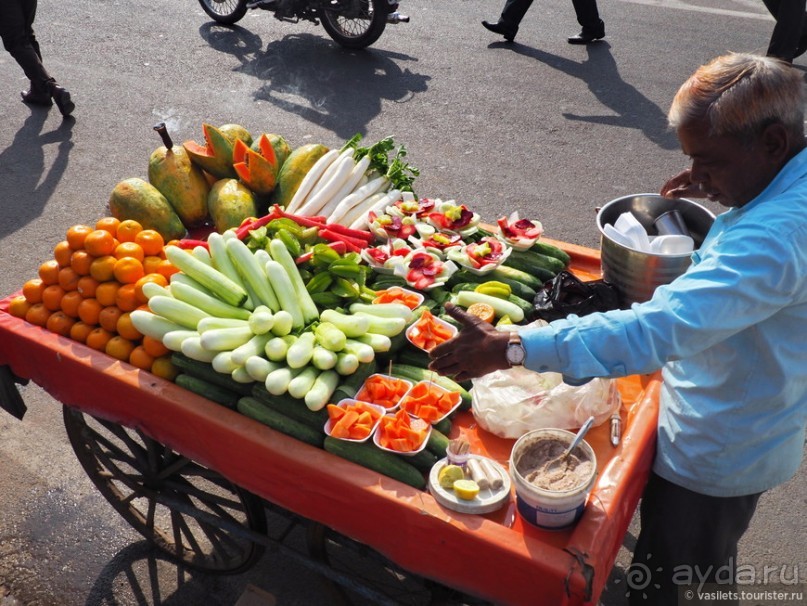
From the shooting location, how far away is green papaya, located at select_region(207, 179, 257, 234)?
139 inches

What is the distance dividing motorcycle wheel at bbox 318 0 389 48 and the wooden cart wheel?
21.2 ft

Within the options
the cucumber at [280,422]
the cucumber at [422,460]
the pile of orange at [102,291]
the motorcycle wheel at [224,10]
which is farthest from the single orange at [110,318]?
the motorcycle wheel at [224,10]

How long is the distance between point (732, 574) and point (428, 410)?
3.86 ft

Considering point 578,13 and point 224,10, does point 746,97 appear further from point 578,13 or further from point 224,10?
point 224,10

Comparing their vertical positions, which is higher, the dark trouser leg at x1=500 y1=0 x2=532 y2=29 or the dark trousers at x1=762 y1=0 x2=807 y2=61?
the dark trousers at x1=762 y1=0 x2=807 y2=61

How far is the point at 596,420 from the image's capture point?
247 centimetres

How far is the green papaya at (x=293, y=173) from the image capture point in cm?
373

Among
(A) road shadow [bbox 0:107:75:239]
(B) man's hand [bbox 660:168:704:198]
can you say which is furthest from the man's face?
(A) road shadow [bbox 0:107:75:239]

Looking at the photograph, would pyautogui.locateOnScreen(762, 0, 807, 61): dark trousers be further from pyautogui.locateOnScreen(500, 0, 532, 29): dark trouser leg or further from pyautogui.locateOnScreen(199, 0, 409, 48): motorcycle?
pyautogui.locateOnScreen(199, 0, 409, 48): motorcycle

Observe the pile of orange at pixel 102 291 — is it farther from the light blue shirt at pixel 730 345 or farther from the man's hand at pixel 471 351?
the light blue shirt at pixel 730 345

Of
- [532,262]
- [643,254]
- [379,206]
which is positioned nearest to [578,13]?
[379,206]

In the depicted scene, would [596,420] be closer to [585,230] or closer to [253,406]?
[253,406]

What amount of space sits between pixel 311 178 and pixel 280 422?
1.55 metres

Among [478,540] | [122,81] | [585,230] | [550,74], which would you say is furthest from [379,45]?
[478,540]
